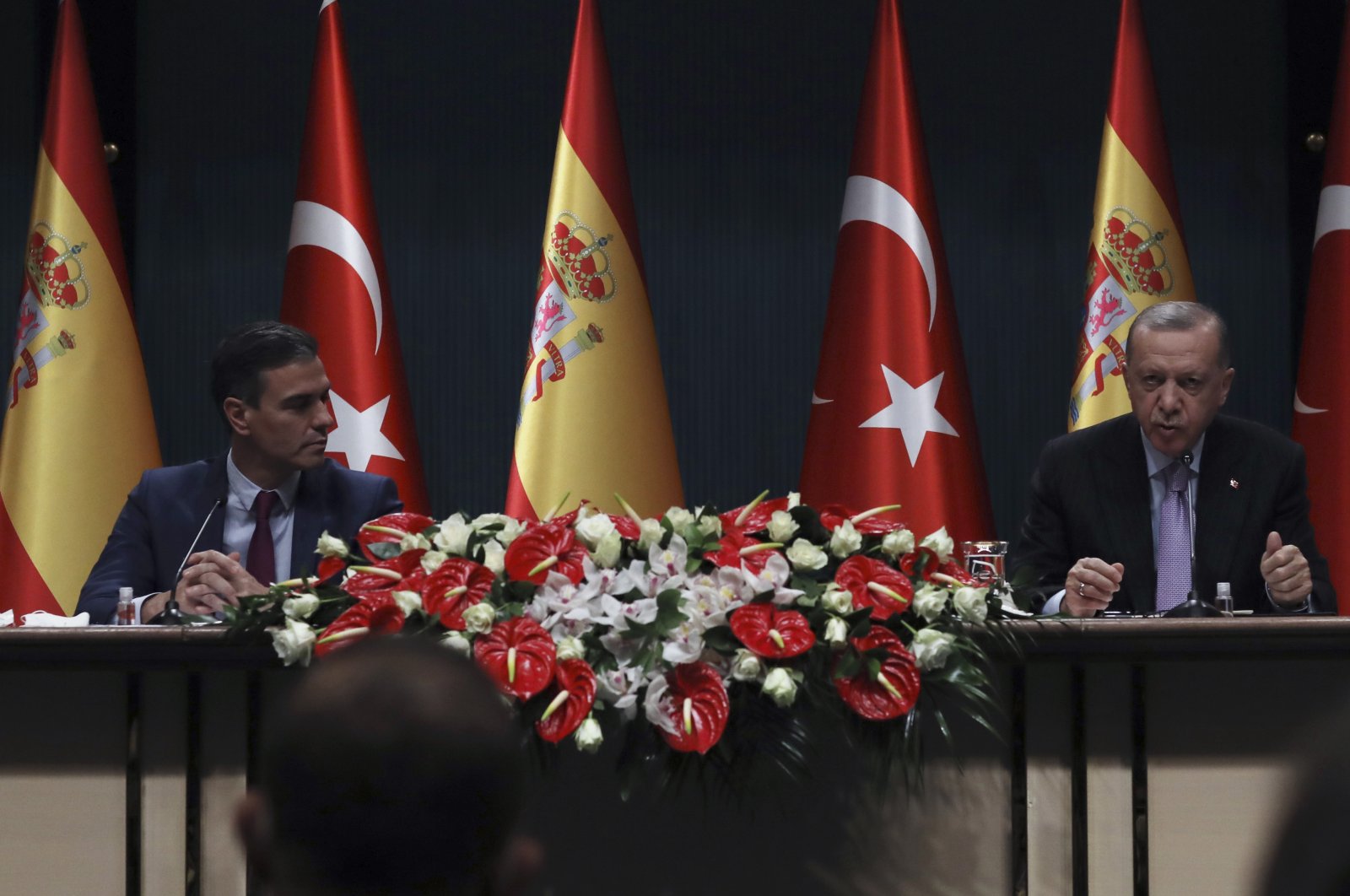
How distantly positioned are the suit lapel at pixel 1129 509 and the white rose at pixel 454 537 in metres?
1.34

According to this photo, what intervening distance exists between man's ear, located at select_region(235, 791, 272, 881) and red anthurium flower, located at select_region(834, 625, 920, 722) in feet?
3.84

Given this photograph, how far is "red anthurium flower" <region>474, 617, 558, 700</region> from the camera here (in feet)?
5.49

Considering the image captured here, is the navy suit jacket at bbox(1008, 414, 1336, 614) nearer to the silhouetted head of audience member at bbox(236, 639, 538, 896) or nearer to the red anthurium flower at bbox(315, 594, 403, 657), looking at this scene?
the red anthurium flower at bbox(315, 594, 403, 657)

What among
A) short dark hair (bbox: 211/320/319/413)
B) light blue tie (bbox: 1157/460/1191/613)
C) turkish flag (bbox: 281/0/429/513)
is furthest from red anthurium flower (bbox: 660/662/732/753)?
turkish flag (bbox: 281/0/429/513)

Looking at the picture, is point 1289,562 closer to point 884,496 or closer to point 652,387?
point 884,496

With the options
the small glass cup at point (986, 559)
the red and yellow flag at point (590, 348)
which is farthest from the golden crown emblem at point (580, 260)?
the small glass cup at point (986, 559)

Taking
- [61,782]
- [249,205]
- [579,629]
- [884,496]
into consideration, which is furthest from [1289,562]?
[249,205]

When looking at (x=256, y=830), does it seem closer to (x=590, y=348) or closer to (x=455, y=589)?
(x=455, y=589)

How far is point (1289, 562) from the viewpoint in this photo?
90.7 inches

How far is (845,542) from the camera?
1847 millimetres

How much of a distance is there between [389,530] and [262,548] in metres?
0.86

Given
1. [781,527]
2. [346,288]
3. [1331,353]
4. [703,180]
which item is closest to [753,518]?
[781,527]

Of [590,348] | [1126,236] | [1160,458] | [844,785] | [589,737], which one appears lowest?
[844,785]

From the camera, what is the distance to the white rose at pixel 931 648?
174 centimetres
